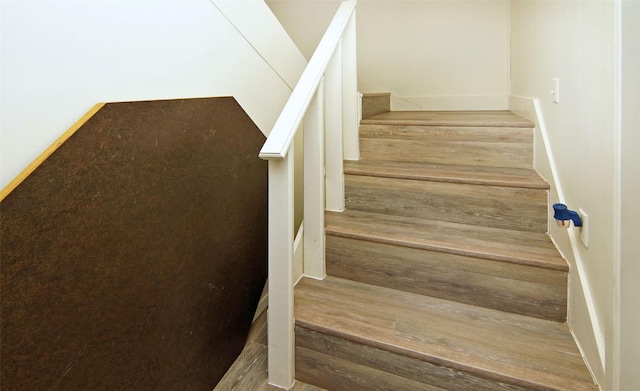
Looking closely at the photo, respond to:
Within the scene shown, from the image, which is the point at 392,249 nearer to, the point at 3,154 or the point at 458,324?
the point at 458,324

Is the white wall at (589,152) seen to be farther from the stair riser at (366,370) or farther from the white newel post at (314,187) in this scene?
the white newel post at (314,187)

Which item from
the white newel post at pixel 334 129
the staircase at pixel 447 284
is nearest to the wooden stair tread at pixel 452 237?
the staircase at pixel 447 284

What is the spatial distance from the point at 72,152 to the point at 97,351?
0.55 meters

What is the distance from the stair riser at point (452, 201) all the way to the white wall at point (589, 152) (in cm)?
11

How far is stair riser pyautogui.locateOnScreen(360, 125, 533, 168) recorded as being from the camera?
1836mm

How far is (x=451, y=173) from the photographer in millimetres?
1734

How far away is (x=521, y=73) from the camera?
2369mm

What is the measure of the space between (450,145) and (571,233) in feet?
2.69

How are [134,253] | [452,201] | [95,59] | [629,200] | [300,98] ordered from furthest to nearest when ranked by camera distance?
[452,201], [300,98], [134,253], [95,59], [629,200]

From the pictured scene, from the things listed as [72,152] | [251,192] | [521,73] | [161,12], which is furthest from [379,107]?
[72,152]

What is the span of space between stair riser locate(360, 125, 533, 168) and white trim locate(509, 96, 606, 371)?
12cm

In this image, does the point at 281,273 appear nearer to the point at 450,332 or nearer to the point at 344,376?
the point at 344,376

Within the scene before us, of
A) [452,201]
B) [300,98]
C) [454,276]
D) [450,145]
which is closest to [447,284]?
[454,276]

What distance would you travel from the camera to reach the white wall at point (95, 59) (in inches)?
32.8
